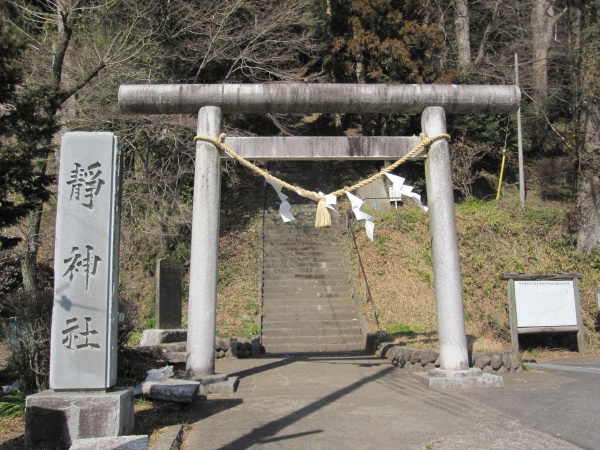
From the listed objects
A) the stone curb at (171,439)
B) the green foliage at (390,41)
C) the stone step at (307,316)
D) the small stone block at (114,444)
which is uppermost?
the green foliage at (390,41)

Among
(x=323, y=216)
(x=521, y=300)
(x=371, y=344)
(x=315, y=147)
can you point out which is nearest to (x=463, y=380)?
(x=323, y=216)

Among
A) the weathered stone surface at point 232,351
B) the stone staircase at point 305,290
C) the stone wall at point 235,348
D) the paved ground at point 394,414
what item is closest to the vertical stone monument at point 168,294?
the stone wall at point 235,348

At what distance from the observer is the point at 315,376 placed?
28.1 ft

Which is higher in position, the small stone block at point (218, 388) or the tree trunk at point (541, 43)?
the tree trunk at point (541, 43)

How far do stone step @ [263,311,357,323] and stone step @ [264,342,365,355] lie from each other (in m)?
1.13

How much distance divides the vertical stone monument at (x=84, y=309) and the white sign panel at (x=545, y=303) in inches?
310

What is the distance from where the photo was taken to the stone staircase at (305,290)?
1273 cm

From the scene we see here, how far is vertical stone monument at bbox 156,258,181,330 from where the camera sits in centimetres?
1127

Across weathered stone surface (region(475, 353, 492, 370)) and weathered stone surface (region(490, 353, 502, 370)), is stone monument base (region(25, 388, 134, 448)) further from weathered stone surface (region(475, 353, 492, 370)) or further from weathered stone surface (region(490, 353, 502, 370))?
weathered stone surface (region(490, 353, 502, 370))

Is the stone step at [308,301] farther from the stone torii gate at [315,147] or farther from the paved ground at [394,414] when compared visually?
the stone torii gate at [315,147]

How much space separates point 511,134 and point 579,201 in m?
7.59

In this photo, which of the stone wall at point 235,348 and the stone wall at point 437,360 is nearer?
the stone wall at point 437,360

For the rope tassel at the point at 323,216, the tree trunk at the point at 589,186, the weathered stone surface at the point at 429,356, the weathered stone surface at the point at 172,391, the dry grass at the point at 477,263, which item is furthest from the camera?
the tree trunk at the point at 589,186

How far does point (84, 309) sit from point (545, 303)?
8.76m
